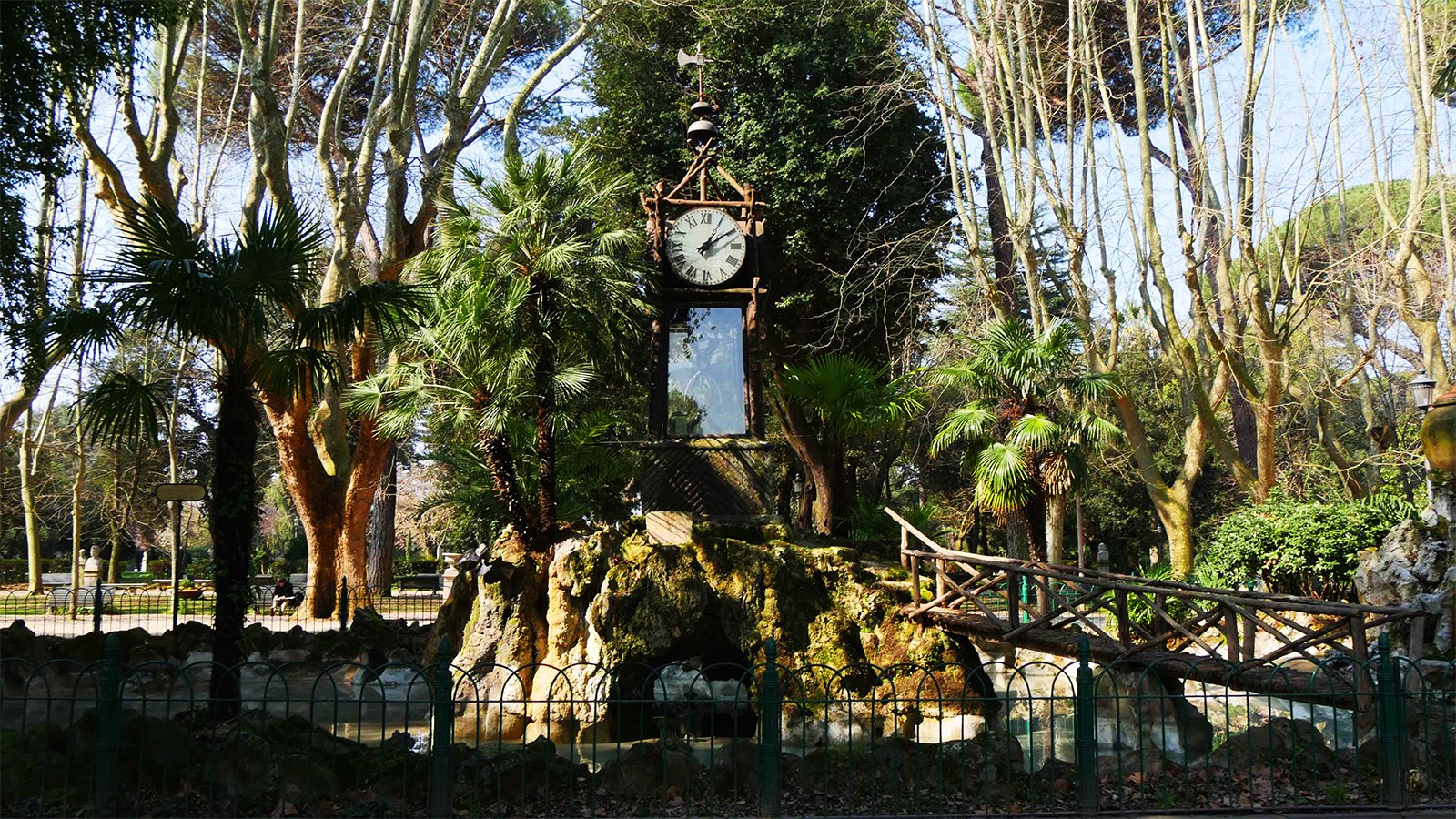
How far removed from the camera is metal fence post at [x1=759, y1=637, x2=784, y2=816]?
21.5 ft

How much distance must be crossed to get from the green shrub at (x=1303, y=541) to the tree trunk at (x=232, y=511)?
12.9 m

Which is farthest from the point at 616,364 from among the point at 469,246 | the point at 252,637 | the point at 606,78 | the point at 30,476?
the point at 30,476

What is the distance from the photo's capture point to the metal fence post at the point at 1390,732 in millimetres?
6859

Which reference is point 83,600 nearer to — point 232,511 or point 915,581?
point 232,511

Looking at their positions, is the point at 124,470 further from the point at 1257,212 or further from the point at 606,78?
the point at 1257,212

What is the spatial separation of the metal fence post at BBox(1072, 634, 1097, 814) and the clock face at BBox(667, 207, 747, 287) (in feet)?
23.7

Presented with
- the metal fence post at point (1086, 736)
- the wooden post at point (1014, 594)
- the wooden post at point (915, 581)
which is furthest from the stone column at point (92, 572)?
the metal fence post at point (1086, 736)

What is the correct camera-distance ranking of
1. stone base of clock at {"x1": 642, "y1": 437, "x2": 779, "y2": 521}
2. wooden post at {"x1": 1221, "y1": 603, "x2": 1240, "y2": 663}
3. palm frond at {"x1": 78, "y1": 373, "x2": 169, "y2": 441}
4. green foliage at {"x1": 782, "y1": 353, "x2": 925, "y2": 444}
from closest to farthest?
palm frond at {"x1": 78, "y1": 373, "x2": 169, "y2": 441} → wooden post at {"x1": 1221, "y1": 603, "x2": 1240, "y2": 663} → stone base of clock at {"x1": 642, "y1": 437, "x2": 779, "y2": 521} → green foliage at {"x1": 782, "y1": 353, "x2": 925, "y2": 444}

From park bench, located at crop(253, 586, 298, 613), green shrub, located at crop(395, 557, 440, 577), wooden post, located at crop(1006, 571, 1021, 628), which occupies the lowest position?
park bench, located at crop(253, 586, 298, 613)

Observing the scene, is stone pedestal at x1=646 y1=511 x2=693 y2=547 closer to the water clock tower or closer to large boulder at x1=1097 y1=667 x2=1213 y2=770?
the water clock tower

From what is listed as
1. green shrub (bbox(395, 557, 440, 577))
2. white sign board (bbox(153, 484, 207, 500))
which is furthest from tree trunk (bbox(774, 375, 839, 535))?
green shrub (bbox(395, 557, 440, 577))

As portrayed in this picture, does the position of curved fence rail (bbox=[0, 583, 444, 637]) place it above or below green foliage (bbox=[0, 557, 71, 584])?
below

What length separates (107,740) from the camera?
645 centimetres

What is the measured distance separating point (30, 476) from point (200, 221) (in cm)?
946
